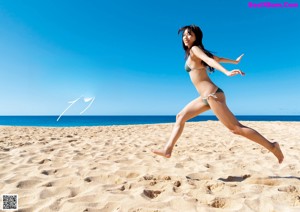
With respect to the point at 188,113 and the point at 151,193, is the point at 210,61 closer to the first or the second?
the point at 188,113

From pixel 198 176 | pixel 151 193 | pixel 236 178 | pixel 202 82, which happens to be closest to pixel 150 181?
pixel 151 193

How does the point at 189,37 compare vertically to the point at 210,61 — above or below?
above

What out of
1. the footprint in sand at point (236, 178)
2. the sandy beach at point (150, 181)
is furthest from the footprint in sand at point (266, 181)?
the footprint in sand at point (236, 178)

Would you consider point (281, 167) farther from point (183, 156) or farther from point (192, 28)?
point (192, 28)

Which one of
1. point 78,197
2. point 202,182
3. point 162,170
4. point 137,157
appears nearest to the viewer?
point 78,197

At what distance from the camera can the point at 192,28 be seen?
306cm

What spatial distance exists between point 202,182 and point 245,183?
0.48m

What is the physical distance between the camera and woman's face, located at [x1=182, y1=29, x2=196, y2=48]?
305 centimetres

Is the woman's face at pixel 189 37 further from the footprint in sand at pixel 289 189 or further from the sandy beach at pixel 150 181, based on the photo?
the footprint in sand at pixel 289 189

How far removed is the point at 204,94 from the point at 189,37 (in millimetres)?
702

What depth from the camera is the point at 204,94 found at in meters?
2.92

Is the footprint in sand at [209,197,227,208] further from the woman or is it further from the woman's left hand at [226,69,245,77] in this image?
the woman's left hand at [226,69,245,77]

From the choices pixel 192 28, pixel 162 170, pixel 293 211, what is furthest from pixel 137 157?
pixel 293 211

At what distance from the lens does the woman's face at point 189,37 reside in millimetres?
3053
